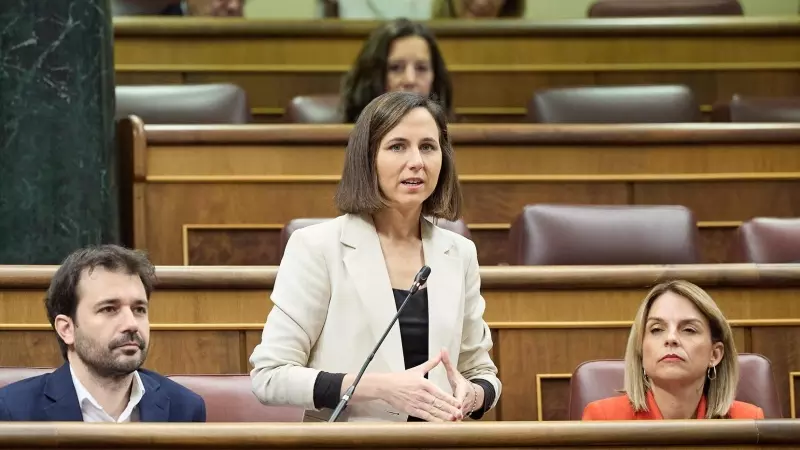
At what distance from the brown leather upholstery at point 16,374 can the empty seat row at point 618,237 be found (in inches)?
15.1

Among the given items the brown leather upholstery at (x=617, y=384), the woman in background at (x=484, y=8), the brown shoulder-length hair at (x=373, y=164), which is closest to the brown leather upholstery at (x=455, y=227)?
the brown leather upholstery at (x=617, y=384)

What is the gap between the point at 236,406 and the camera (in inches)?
46.4

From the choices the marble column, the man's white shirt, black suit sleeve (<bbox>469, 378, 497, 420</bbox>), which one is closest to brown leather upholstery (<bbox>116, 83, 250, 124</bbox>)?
the marble column

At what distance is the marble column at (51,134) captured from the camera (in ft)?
5.01

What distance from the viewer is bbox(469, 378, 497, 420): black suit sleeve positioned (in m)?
1.05

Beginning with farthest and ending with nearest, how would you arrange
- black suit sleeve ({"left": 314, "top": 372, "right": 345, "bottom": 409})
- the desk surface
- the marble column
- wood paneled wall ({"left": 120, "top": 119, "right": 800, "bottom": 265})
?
the desk surface
wood paneled wall ({"left": 120, "top": 119, "right": 800, "bottom": 265})
the marble column
black suit sleeve ({"left": 314, "top": 372, "right": 345, "bottom": 409})

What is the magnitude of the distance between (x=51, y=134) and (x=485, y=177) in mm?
531

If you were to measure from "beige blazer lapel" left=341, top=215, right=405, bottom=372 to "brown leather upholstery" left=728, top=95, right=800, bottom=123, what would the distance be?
1.11 meters

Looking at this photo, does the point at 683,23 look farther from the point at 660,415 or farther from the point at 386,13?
the point at 660,415

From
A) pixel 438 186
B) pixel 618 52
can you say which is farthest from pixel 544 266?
pixel 618 52

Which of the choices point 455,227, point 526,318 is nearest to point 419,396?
point 526,318

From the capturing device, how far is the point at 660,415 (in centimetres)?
121

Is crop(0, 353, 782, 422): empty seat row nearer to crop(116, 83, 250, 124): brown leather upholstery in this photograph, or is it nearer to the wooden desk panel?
the wooden desk panel

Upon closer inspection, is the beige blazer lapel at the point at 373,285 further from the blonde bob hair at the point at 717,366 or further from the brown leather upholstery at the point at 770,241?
the brown leather upholstery at the point at 770,241
